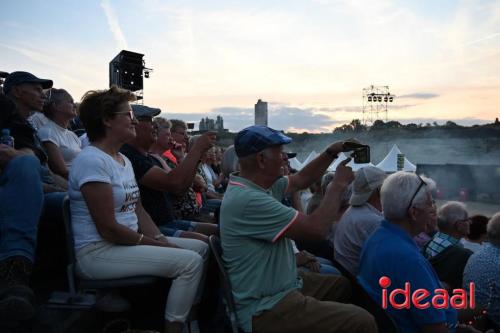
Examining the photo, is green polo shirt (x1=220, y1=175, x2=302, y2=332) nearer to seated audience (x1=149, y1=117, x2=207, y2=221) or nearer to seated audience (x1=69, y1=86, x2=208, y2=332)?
seated audience (x1=69, y1=86, x2=208, y2=332)

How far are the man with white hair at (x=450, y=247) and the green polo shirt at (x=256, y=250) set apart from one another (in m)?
1.85

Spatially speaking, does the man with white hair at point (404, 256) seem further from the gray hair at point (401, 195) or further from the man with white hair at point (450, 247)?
the man with white hair at point (450, 247)

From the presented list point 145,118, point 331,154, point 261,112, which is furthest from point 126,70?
point 331,154

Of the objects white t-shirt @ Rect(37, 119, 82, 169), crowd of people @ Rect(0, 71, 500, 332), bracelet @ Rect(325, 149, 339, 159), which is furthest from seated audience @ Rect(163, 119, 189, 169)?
bracelet @ Rect(325, 149, 339, 159)

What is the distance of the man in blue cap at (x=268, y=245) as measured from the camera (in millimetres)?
2320

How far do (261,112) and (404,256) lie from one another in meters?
4.60

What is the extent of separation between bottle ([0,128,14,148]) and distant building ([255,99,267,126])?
12.9ft

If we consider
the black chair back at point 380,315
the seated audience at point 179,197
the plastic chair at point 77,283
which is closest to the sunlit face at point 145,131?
the seated audience at point 179,197

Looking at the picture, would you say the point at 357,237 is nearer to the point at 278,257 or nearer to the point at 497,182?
the point at 278,257

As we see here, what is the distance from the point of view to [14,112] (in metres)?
3.22

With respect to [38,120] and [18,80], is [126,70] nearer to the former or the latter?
[38,120]

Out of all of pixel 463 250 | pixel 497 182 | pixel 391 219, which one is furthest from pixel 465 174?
pixel 391 219

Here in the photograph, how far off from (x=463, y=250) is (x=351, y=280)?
1.14 meters

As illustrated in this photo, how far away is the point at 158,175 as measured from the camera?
3.37m
